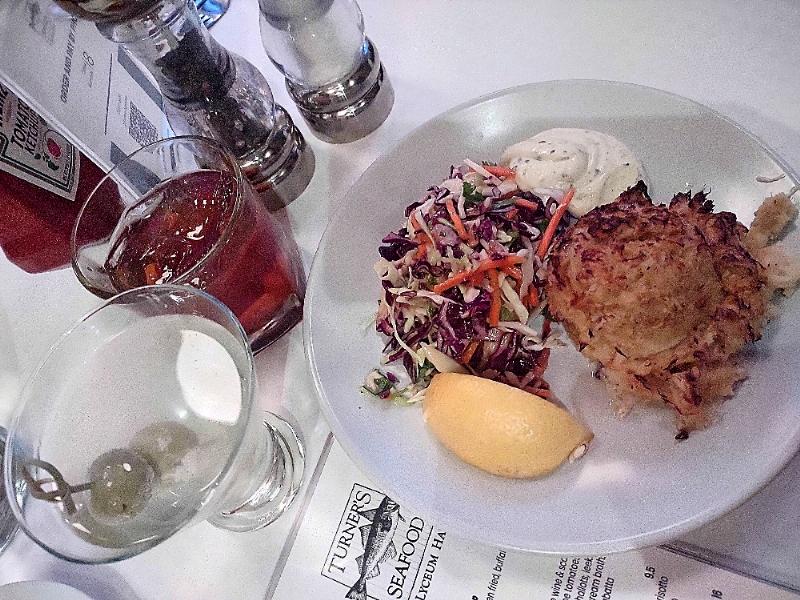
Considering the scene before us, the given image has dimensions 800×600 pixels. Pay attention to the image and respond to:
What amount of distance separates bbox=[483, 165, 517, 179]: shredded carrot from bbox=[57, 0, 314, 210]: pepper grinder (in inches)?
→ 14.9

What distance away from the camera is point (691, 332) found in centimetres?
91

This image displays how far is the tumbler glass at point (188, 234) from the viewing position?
41.3 inches

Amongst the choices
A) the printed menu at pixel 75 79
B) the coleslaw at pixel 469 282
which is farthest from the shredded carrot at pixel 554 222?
the printed menu at pixel 75 79

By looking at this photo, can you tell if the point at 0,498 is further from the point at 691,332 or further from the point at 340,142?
the point at 691,332

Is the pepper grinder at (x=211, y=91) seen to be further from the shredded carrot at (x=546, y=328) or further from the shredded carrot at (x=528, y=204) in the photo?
the shredded carrot at (x=546, y=328)

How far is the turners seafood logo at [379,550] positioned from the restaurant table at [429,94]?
0.28 feet

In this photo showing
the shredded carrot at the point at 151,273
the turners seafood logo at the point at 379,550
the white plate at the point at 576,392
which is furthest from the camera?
the shredded carrot at the point at 151,273

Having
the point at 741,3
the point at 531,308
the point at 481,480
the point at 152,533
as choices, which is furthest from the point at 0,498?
the point at 741,3

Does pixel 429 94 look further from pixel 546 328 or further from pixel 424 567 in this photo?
pixel 424 567

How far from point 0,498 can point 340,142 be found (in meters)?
0.89

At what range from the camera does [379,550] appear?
98 centimetres

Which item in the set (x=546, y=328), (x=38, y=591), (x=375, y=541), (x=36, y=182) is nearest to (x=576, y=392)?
(x=546, y=328)

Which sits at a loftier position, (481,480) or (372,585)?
(481,480)

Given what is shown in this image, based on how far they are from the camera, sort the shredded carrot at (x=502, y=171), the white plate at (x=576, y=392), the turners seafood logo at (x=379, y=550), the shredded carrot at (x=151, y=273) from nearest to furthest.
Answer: the white plate at (x=576, y=392) → the turners seafood logo at (x=379, y=550) → the shredded carrot at (x=151, y=273) → the shredded carrot at (x=502, y=171)
